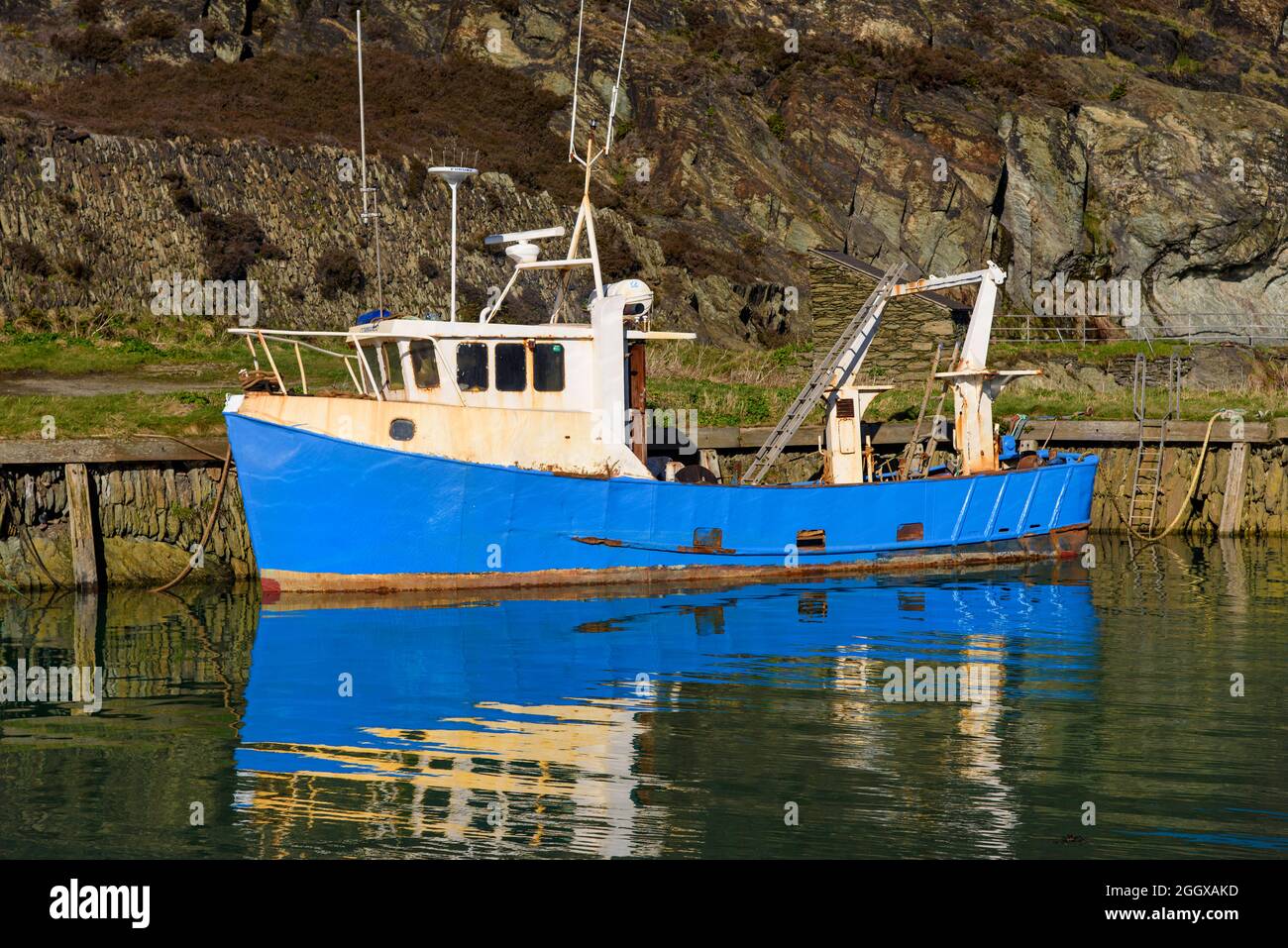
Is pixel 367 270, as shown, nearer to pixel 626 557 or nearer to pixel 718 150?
pixel 718 150

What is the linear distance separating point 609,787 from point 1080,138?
47.9 meters

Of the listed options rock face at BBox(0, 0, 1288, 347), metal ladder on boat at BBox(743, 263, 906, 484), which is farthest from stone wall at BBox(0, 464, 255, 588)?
rock face at BBox(0, 0, 1288, 347)

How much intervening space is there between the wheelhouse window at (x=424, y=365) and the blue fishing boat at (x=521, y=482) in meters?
0.02

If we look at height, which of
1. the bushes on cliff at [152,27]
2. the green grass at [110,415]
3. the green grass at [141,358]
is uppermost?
the bushes on cliff at [152,27]

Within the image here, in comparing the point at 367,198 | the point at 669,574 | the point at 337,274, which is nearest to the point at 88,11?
the point at 337,274

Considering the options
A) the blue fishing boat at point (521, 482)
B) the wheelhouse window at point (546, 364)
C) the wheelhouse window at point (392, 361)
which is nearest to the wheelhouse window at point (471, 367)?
the blue fishing boat at point (521, 482)

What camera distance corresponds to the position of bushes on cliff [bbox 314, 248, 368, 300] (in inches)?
1481

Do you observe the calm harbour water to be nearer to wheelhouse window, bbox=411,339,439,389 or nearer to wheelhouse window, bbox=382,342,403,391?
wheelhouse window, bbox=411,339,439,389

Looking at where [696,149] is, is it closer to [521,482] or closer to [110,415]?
[110,415]

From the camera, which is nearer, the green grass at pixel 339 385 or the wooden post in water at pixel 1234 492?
the green grass at pixel 339 385

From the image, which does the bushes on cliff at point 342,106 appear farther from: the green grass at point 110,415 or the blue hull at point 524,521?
the blue hull at point 524,521

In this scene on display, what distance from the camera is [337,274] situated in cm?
3762

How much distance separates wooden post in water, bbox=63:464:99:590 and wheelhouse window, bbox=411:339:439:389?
500 centimetres

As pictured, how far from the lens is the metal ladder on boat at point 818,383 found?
24406 mm
